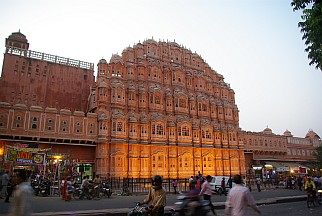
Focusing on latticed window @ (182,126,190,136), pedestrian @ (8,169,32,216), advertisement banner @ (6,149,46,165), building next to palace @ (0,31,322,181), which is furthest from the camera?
latticed window @ (182,126,190,136)

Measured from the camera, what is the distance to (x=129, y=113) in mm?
39844

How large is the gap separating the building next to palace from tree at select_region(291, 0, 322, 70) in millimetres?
26820

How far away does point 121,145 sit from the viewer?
3778 centimetres

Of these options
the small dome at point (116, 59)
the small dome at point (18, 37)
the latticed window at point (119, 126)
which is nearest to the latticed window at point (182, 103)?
the small dome at point (116, 59)

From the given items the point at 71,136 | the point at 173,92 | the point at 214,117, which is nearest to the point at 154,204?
the point at 71,136

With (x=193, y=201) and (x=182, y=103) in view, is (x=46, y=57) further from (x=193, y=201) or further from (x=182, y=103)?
(x=193, y=201)

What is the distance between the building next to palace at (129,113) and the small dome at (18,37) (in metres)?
0.22

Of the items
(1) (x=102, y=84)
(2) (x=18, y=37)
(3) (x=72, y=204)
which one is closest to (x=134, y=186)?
(3) (x=72, y=204)

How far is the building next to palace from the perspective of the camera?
115ft

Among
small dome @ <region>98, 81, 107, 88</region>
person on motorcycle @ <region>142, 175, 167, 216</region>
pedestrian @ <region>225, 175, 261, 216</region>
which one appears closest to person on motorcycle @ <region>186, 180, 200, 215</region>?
person on motorcycle @ <region>142, 175, 167, 216</region>

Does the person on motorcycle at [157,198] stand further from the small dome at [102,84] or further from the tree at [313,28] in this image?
the small dome at [102,84]

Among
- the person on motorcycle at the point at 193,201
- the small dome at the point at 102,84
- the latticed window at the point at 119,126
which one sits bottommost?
the person on motorcycle at the point at 193,201

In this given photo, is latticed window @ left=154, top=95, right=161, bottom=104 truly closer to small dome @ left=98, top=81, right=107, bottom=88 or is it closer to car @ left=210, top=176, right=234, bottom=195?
small dome @ left=98, top=81, right=107, bottom=88

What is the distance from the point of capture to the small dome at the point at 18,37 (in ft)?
139
